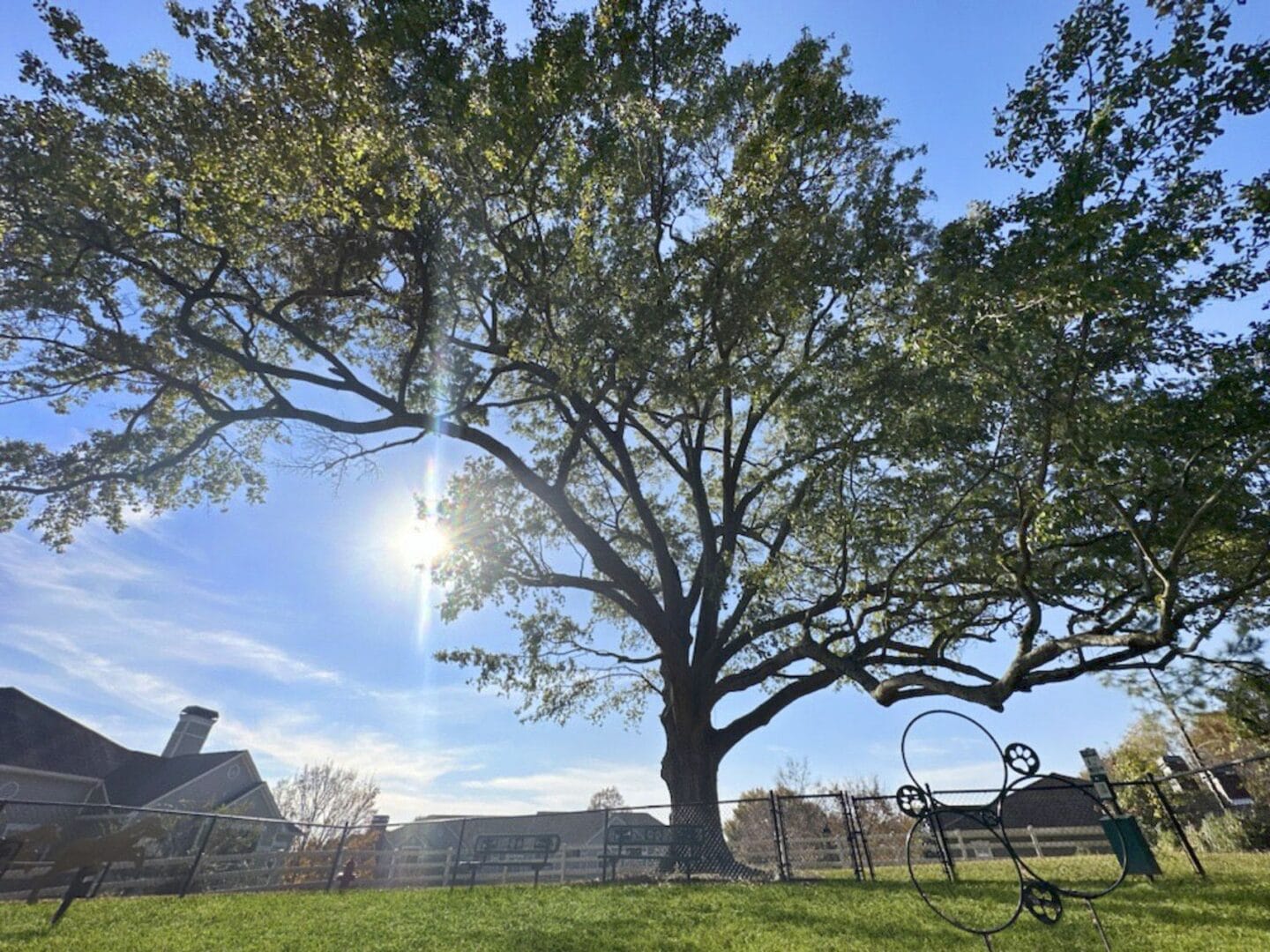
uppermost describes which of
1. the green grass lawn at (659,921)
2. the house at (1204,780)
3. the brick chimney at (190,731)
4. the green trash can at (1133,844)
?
the brick chimney at (190,731)

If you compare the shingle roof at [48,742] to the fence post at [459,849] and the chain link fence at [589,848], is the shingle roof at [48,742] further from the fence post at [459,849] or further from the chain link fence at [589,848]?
the fence post at [459,849]

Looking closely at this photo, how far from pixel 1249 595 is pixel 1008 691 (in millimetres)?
4456

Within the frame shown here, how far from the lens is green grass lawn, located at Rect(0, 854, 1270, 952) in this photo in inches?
231

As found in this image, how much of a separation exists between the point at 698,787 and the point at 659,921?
5202mm

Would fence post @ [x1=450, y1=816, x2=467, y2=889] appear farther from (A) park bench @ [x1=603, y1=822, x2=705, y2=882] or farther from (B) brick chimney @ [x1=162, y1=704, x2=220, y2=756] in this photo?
(B) brick chimney @ [x1=162, y1=704, x2=220, y2=756]

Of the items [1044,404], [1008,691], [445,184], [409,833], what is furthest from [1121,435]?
[409,833]

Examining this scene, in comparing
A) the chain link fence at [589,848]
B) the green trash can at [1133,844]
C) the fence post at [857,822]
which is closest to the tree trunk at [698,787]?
the chain link fence at [589,848]

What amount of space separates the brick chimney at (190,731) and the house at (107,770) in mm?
44

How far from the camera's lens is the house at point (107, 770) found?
2359cm

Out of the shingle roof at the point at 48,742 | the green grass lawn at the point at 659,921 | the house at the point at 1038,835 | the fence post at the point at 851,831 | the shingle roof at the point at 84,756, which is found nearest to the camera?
the green grass lawn at the point at 659,921

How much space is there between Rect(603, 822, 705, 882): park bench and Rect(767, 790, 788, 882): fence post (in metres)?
1.36

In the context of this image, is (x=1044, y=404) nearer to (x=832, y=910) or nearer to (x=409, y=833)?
(x=832, y=910)

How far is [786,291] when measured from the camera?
10.7 metres

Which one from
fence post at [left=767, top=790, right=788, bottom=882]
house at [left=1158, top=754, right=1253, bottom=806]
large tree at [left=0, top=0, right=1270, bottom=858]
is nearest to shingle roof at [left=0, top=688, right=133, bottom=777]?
large tree at [left=0, top=0, right=1270, bottom=858]
